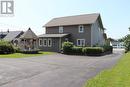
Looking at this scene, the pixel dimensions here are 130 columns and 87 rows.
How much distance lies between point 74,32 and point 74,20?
335cm

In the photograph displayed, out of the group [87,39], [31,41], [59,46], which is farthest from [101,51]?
[31,41]

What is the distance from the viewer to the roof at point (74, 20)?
44.1 metres

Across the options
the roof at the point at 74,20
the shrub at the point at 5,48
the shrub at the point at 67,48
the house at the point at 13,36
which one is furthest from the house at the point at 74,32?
the house at the point at 13,36

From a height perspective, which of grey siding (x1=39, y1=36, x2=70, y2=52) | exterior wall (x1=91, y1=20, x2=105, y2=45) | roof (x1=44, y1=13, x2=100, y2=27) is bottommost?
grey siding (x1=39, y1=36, x2=70, y2=52)

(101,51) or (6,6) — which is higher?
(6,6)

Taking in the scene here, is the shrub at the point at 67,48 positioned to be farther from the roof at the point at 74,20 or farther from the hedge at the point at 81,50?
the roof at the point at 74,20

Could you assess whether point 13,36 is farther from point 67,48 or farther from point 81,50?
point 81,50

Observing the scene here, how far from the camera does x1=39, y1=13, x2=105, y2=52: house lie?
43156 mm

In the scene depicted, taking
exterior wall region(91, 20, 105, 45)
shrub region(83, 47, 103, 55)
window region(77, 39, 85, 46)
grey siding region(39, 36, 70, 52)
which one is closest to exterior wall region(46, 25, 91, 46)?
window region(77, 39, 85, 46)

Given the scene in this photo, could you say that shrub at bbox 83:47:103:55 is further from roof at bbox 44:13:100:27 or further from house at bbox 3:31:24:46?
house at bbox 3:31:24:46

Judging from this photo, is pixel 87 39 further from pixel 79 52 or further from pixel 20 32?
pixel 20 32

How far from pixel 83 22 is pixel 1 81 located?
1329 inches

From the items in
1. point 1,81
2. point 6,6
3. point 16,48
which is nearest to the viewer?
point 1,81

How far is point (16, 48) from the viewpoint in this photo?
38.8 m
